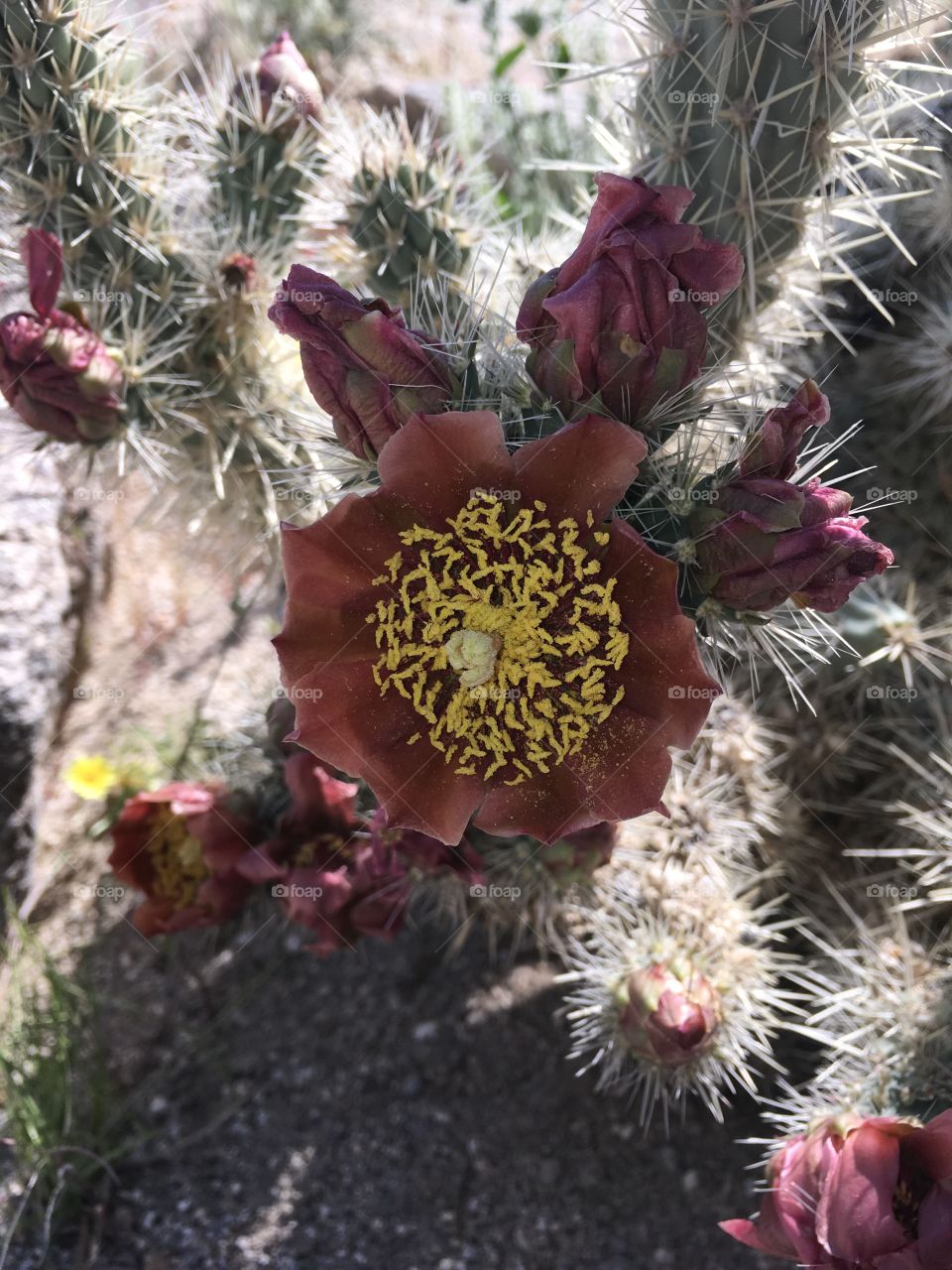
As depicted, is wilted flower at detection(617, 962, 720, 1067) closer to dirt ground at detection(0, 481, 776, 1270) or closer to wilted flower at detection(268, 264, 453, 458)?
dirt ground at detection(0, 481, 776, 1270)

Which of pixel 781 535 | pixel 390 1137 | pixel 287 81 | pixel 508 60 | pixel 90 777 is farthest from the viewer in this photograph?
pixel 508 60

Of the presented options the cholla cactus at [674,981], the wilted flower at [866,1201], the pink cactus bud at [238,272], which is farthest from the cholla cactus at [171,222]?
the wilted flower at [866,1201]

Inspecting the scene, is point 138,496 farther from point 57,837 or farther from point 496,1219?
point 496,1219

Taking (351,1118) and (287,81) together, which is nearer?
(351,1118)

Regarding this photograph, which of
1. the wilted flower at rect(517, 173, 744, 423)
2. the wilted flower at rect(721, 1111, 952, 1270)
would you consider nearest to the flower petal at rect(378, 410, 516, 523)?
the wilted flower at rect(517, 173, 744, 423)

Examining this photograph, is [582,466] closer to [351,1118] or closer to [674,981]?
[674,981]

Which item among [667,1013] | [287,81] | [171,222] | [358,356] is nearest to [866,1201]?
[667,1013]

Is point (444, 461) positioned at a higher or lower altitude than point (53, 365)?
higher

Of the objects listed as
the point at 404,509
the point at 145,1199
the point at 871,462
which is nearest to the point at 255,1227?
the point at 145,1199
